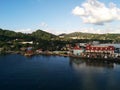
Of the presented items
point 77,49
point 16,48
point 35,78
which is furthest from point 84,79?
point 16,48

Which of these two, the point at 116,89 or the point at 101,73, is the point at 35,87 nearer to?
the point at 116,89

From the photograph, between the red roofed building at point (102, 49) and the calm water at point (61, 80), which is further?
the red roofed building at point (102, 49)

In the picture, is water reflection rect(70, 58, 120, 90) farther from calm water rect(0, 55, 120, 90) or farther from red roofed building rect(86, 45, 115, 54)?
red roofed building rect(86, 45, 115, 54)

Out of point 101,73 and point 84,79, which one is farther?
point 101,73

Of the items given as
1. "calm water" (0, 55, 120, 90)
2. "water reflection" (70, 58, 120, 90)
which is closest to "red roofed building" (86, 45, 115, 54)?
"water reflection" (70, 58, 120, 90)

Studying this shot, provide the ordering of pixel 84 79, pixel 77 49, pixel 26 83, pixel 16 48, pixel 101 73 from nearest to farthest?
pixel 26 83, pixel 84 79, pixel 101 73, pixel 77 49, pixel 16 48

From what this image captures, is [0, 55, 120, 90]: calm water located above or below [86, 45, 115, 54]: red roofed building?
below

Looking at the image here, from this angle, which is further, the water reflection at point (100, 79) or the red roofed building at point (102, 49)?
the red roofed building at point (102, 49)

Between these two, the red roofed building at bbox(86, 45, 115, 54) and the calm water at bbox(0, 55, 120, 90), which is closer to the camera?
the calm water at bbox(0, 55, 120, 90)

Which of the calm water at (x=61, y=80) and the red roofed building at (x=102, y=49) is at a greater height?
the red roofed building at (x=102, y=49)

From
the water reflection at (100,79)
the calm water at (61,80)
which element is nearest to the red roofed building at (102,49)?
the water reflection at (100,79)

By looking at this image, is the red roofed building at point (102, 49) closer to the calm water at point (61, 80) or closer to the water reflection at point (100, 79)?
the water reflection at point (100, 79)
